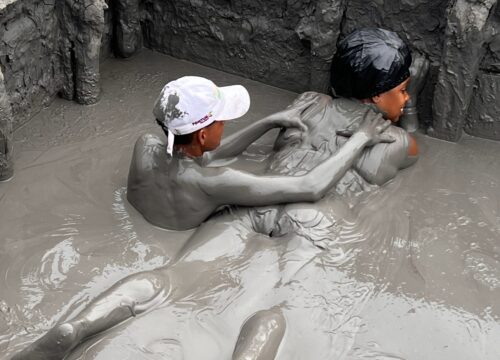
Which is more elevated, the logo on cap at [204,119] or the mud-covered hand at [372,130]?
the logo on cap at [204,119]

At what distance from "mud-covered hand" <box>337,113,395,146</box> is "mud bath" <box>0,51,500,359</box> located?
0.24m

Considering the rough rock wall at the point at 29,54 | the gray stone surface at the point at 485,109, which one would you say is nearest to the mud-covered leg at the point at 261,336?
the gray stone surface at the point at 485,109

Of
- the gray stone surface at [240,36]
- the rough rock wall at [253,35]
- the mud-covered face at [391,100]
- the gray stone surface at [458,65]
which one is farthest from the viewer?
the gray stone surface at [240,36]

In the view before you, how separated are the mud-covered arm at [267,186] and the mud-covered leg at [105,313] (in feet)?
1.42

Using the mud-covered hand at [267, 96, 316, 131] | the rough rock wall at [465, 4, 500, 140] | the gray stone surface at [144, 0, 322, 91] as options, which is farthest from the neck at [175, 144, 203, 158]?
the rough rock wall at [465, 4, 500, 140]

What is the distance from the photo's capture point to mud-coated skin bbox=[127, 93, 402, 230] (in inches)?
110

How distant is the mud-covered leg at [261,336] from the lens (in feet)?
7.43

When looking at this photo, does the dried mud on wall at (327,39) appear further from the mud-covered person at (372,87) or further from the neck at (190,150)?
the neck at (190,150)

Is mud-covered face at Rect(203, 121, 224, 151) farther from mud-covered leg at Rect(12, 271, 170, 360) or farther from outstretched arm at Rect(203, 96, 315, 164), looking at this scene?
mud-covered leg at Rect(12, 271, 170, 360)

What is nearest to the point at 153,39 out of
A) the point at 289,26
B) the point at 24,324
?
the point at 289,26

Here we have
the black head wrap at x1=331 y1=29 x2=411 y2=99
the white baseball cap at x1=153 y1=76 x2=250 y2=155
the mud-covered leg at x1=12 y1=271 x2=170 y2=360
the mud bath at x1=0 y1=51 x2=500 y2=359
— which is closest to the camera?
the mud-covered leg at x1=12 y1=271 x2=170 y2=360

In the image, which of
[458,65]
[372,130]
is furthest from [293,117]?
[458,65]

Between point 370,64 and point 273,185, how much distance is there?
0.68 meters

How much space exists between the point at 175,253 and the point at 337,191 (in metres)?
0.74
